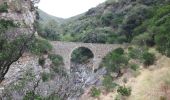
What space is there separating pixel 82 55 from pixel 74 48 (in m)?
7.66

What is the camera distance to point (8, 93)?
43.2 ft

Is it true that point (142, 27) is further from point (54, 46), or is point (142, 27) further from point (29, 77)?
point (29, 77)

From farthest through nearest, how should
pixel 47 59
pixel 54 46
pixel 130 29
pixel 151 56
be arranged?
pixel 130 29 → pixel 54 46 → pixel 47 59 → pixel 151 56

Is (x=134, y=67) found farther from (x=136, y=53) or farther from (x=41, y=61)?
(x=41, y=61)

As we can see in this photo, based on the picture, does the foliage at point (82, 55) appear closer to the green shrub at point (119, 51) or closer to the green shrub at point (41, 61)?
the green shrub at point (119, 51)

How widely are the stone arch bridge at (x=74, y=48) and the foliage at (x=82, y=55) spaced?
4.75m

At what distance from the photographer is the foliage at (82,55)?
5962 centimetres

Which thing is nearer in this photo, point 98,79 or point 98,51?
point 98,79

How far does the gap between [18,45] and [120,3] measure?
59499 millimetres

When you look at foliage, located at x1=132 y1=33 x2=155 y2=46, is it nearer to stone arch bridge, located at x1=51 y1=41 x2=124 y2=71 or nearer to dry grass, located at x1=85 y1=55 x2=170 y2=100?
stone arch bridge, located at x1=51 y1=41 x2=124 y2=71

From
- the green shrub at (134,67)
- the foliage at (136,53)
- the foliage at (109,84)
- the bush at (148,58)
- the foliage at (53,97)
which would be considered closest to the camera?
the foliage at (53,97)

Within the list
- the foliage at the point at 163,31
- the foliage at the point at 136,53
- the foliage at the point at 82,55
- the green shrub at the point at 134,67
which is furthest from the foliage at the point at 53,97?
the foliage at the point at 82,55

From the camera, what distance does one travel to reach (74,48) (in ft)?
174

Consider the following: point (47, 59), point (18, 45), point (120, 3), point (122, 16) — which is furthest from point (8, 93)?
point (120, 3)
